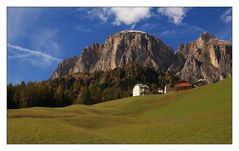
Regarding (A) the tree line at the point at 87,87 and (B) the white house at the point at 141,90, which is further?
(B) the white house at the point at 141,90

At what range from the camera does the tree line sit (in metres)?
88.2

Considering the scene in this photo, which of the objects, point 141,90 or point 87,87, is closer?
point 141,90

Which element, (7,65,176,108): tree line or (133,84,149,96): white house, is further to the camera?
(133,84,149,96): white house

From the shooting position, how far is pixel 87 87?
5285 inches

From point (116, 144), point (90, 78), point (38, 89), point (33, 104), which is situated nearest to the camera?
point (116, 144)

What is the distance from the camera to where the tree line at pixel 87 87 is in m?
88.2

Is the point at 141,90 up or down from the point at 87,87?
down
